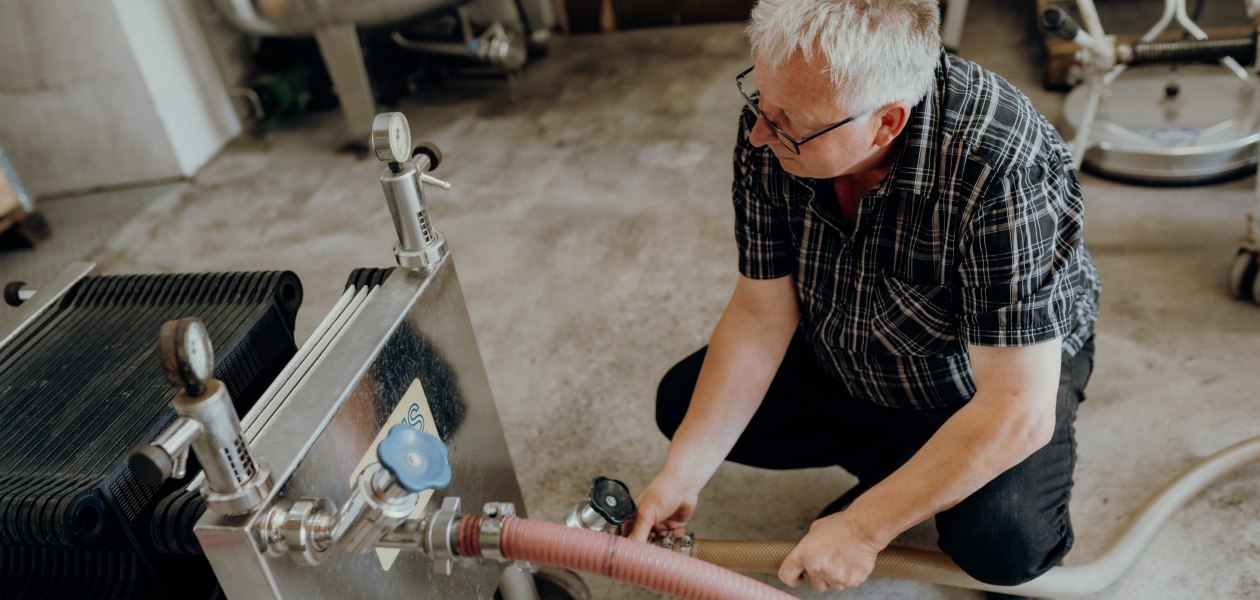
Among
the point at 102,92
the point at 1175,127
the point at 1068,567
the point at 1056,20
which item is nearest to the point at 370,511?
the point at 1068,567

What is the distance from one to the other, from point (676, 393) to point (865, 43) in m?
0.69

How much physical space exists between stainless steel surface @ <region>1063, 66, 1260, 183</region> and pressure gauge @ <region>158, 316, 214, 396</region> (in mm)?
2262

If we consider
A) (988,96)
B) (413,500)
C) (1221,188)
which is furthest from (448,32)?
(413,500)

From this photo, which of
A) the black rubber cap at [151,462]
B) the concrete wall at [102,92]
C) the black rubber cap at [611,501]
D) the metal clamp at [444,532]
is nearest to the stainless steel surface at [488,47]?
the concrete wall at [102,92]

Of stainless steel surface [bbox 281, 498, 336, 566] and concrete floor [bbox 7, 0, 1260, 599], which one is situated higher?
stainless steel surface [bbox 281, 498, 336, 566]

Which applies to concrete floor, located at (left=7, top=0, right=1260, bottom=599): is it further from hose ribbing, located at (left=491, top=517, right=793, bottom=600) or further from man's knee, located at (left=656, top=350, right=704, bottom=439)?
hose ribbing, located at (left=491, top=517, right=793, bottom=600)

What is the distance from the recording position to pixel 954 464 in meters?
1.09

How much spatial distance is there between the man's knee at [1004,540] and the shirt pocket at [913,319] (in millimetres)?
210

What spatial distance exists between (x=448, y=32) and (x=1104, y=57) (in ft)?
7.39

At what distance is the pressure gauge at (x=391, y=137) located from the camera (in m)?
0.90

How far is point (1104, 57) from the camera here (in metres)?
2.05

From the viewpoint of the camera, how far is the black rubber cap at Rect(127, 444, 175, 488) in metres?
0.61

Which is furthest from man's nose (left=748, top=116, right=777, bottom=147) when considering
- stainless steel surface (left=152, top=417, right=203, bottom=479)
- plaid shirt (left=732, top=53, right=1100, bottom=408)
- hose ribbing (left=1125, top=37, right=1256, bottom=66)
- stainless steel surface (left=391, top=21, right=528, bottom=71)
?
stainless steel surface (left=391, top=21, right=528, bottom=71)

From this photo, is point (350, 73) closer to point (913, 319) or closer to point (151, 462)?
point (913, 319)
